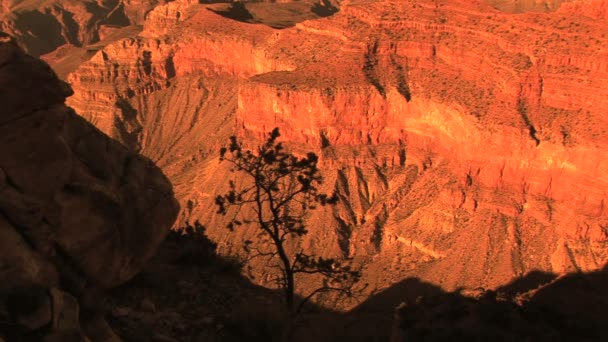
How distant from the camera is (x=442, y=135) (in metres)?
55.9

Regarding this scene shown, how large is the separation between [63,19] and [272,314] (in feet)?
622

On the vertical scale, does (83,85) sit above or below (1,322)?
below

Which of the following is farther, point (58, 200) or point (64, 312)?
point (58, 200)

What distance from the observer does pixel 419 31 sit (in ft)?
199

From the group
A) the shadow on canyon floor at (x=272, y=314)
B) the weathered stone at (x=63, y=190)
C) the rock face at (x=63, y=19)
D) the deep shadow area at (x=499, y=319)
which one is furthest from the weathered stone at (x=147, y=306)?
the rock face at (x=63, y=19)

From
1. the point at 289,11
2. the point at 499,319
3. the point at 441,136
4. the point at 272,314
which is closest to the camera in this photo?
the point at 272,314

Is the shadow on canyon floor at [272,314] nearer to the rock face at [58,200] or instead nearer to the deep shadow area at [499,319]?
the deep shadow area at [499,319]

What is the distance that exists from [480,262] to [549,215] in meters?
6.59

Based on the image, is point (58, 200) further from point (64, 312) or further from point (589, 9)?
point (589, 9)

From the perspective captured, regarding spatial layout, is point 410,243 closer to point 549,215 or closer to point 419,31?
point 549,215

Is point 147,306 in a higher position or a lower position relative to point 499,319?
higher

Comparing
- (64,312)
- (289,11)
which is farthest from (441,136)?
(289,11)

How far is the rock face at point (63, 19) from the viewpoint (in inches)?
6954

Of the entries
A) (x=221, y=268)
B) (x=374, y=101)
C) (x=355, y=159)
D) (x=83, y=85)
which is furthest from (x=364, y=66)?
(x=83, y=85)
